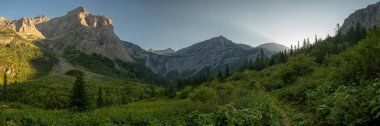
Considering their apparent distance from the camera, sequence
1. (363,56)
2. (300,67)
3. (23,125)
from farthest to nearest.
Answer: (300,67)
(363,56)
(23,125)

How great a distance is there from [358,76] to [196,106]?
575 inches

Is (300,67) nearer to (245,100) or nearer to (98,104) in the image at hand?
(245,100)

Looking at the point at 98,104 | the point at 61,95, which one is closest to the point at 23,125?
the point at 98,104

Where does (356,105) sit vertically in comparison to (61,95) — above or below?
above

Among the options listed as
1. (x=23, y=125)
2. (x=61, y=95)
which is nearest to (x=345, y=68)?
(x=23, y=125)

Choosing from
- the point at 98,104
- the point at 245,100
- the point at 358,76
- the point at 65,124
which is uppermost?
the point at 358,76

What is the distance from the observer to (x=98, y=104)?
147375 millimetres

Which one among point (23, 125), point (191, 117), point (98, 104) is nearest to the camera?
point (191, 117)

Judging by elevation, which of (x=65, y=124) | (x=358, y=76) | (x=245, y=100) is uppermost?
(x=358, y=76)

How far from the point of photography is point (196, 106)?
3180 cm

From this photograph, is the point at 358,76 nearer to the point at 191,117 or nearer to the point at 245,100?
the point at 245,100

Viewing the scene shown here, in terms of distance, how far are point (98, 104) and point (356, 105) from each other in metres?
142

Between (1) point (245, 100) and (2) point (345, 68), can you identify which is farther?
(2) point (345, 68)

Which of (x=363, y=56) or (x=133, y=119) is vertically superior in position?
(x=363, y=56)
